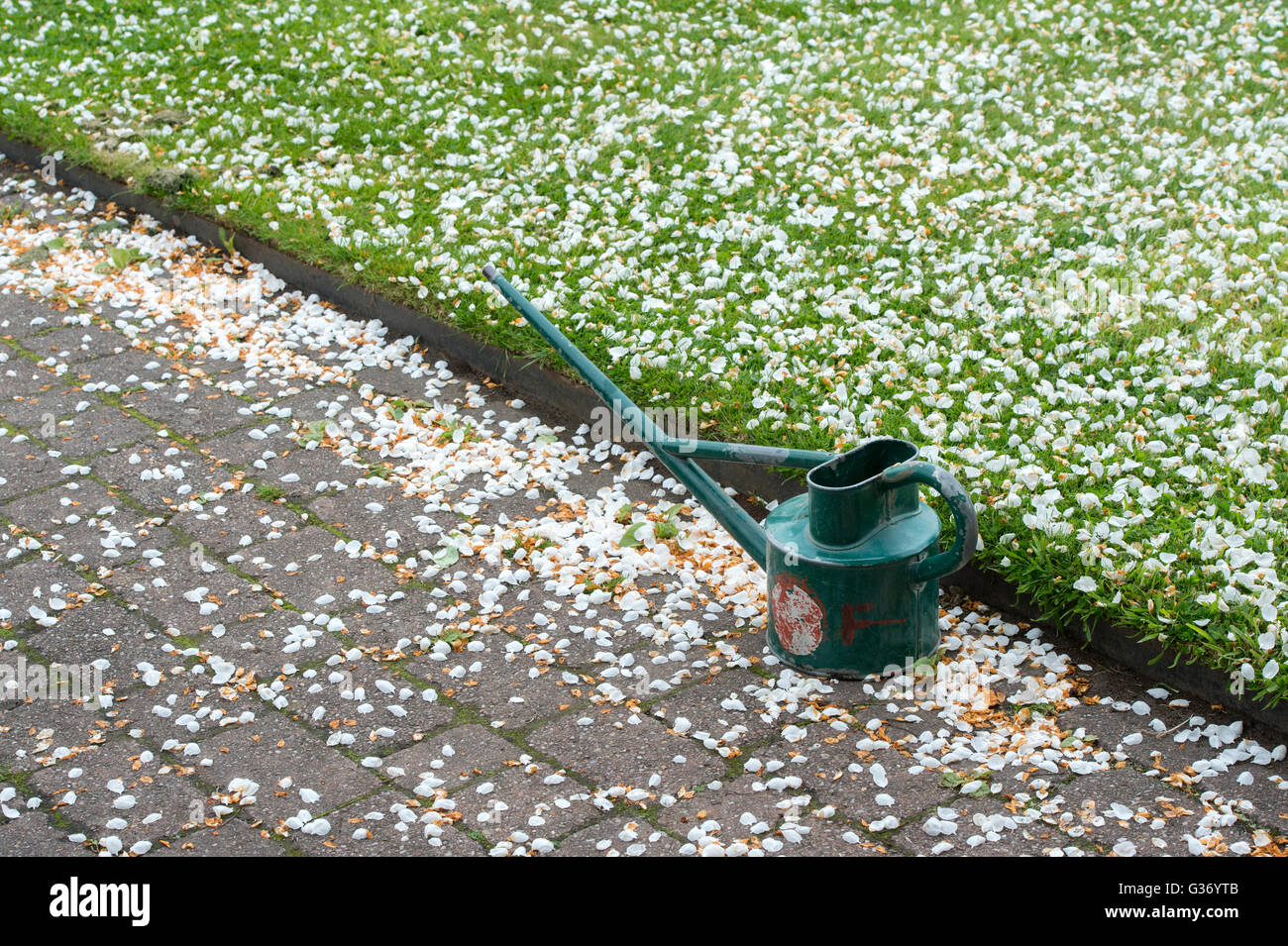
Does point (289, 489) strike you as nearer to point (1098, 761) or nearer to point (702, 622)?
point (702, 622)

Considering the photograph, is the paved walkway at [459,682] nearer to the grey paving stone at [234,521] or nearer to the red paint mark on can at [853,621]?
the grey paving stone at [234,521]

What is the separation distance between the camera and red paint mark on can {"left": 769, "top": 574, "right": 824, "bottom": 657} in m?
4.13

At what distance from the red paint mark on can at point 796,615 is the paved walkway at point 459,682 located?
0.14m

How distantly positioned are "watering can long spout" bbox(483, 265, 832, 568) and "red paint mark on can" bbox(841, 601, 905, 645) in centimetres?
38

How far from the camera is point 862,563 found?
3980 millimetres

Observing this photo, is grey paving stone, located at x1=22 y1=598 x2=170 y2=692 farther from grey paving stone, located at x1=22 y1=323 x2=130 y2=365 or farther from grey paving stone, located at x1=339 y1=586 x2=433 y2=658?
grey paving stone, located at x1=22 y1=323 x2=130 y2=365

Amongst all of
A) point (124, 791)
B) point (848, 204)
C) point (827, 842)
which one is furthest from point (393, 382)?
point (827, 842)

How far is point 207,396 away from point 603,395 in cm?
239

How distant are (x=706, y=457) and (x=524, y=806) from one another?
3.98 ft

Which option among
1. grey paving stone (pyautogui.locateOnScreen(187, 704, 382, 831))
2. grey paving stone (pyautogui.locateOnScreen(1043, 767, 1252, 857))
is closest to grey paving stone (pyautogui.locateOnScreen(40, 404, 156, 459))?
grey paving stone (pyautogui.locateOnScreen(187, 704, 382, 831))

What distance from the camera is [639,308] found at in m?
6.18

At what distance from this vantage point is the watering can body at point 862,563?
13.1 feet
